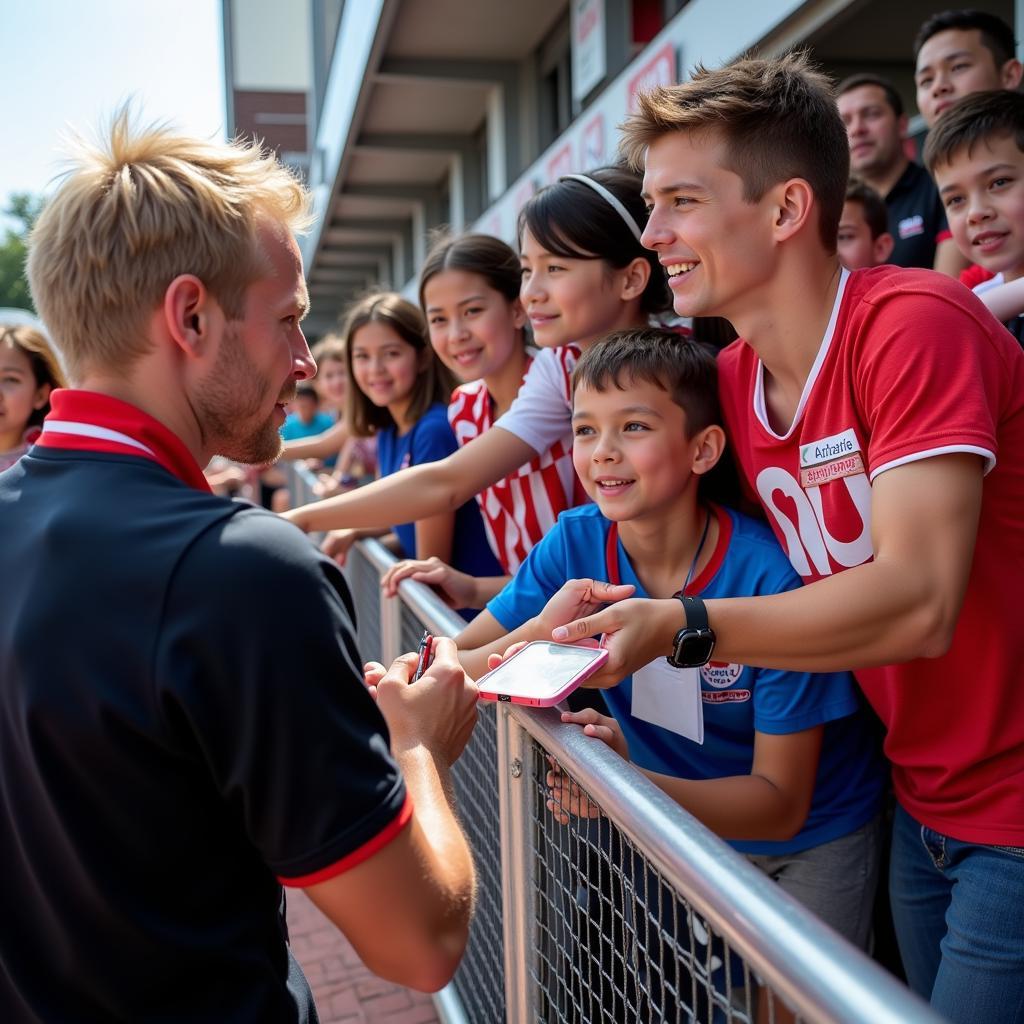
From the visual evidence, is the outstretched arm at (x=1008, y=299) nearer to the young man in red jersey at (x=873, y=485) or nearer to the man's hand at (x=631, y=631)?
the young man in red jersey at (x=873, y=485)

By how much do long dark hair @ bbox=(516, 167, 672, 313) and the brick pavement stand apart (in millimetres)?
2292

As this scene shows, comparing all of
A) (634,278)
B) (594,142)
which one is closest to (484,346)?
(634,278)

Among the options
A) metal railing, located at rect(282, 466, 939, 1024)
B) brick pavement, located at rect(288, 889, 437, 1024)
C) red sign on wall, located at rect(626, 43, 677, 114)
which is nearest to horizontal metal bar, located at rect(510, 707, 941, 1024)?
metal railing, located at rect(282, 466, 939, 1024)

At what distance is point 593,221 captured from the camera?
2.53 metres

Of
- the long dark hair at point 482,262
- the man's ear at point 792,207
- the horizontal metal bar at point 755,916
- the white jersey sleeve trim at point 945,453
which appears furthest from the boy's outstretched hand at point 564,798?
the long dark hair at point 482,262

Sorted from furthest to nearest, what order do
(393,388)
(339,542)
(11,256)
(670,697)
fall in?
(11,256) < (393,388) < (339,542) < (670,697)

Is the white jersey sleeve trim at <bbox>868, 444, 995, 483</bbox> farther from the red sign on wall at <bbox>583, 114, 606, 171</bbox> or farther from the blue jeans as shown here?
the red sign on wall at <bbox>583, 114, 606, 171</bbox>

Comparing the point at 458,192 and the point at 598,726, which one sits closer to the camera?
the point at 598,726

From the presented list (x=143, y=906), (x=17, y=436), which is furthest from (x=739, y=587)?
(x=17, y=436)

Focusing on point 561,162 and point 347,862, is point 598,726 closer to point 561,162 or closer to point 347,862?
point 347,862

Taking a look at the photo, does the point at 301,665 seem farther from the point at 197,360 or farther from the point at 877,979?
the point at 877,979

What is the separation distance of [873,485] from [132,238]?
114 centimetres

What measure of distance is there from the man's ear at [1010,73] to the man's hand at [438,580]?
9.92 feet

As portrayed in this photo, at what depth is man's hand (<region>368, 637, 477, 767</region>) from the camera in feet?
4.76
